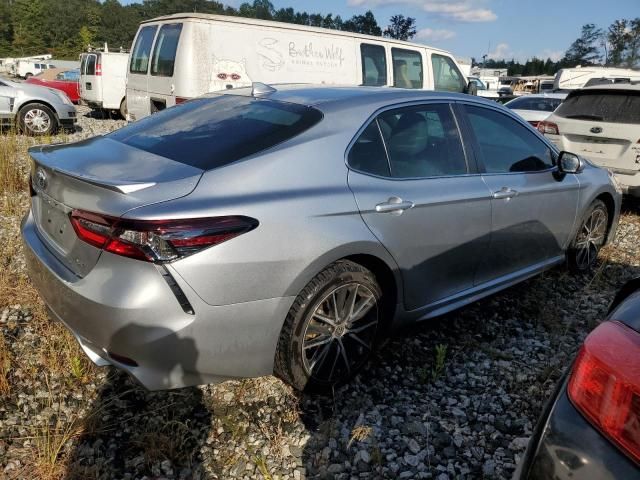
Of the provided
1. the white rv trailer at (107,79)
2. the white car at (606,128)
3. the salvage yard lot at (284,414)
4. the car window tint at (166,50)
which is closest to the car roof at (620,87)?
the white car at (606,128)

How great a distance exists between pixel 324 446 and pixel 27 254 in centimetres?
180

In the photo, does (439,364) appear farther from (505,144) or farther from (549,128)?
(549,128)

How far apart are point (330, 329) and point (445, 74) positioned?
8.56 m

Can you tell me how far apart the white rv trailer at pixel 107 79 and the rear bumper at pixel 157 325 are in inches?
510

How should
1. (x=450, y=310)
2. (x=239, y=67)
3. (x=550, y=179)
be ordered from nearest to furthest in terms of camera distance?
(x=450, y=310) → (x=550, y=179) → (x=239, y=67)

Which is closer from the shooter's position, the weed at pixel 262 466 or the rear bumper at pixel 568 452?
the rear bumper at pixel 568 452

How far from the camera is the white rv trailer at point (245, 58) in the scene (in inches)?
287

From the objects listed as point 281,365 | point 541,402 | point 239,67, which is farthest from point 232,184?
point 239,67

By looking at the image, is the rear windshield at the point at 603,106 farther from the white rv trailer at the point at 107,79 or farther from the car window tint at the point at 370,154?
the white rv trailer at the point at 107,79

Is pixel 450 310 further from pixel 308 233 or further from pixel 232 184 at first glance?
pixel 232 184

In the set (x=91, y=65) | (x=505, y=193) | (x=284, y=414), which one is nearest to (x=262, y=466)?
(x=284, y=414)

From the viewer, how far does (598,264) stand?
4.93 metres

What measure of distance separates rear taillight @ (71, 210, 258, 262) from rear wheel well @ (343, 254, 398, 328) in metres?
0.81

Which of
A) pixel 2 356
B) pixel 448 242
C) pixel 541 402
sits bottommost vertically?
pixel 541 402
